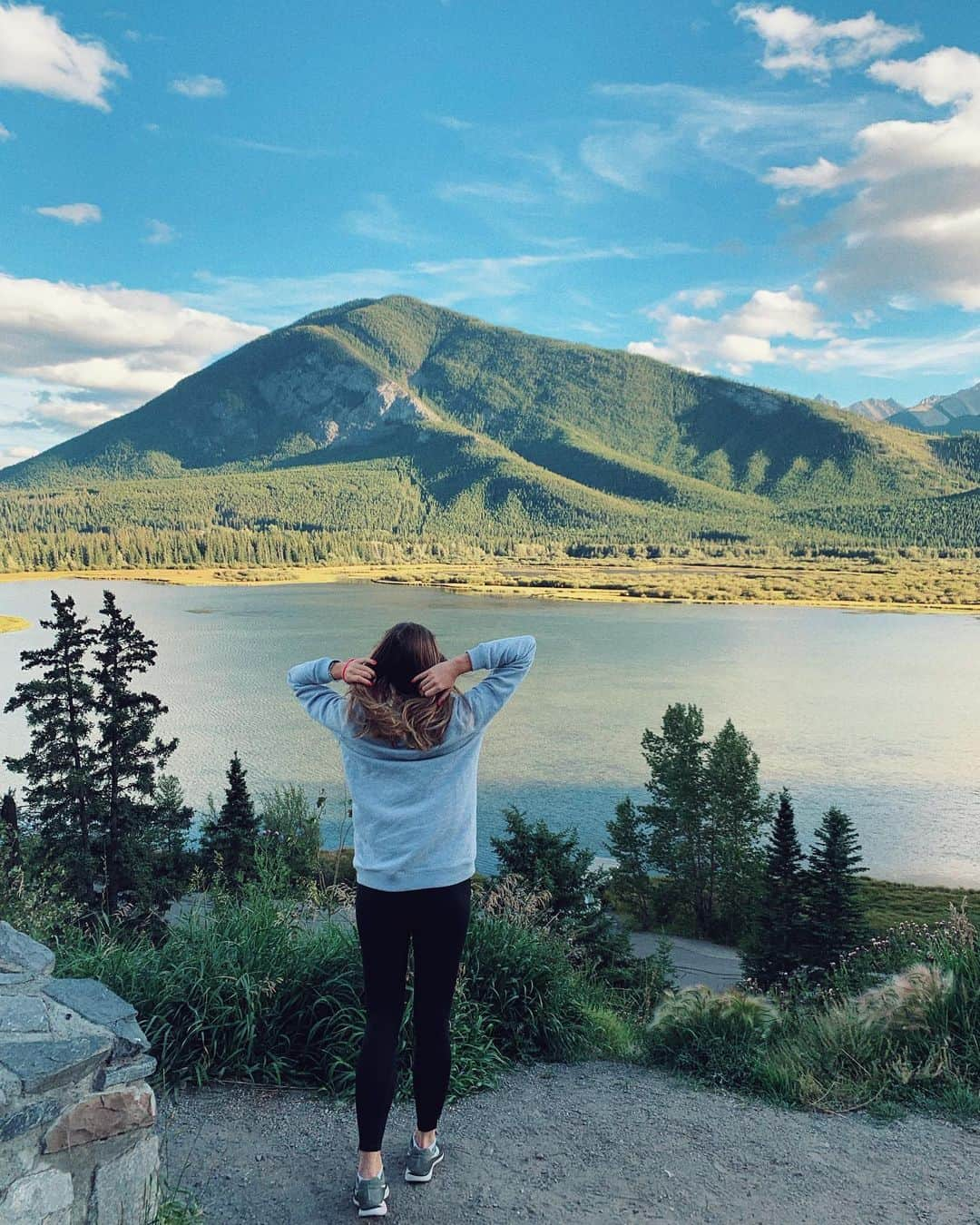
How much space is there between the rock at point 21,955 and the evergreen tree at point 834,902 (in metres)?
22.9

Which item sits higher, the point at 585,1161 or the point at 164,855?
the point at 585,1161

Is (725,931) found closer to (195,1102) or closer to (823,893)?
(823,893)

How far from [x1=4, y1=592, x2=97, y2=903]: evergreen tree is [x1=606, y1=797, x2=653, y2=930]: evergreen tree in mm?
16285

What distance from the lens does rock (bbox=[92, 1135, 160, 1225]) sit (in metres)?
2.81

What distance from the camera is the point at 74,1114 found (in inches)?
108

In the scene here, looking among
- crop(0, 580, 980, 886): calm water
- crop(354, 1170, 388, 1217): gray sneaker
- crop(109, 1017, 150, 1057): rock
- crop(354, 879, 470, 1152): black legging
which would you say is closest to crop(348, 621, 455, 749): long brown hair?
crop(354, 879, 470, 1152): black legging

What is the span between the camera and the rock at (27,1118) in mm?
2561

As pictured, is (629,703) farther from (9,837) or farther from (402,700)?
(402,700)

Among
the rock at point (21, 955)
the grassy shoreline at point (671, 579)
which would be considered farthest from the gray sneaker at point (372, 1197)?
the grassy shoreline at point (671, 579)

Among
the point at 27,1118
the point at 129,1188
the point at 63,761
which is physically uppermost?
the point at 27,1118

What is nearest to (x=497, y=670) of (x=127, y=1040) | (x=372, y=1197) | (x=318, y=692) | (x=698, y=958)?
(x=318, y=692)

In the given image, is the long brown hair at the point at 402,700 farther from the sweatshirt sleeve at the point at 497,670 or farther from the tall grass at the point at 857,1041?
the tall grass at the point at 857,1041

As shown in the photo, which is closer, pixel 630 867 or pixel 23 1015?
pixel 23 1015

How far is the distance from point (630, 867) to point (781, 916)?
6262 mm
